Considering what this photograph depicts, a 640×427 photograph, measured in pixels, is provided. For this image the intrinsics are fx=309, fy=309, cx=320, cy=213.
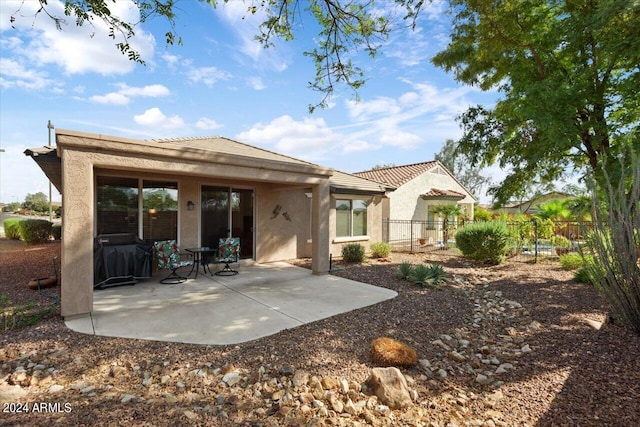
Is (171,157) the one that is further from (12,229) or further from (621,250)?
(12,229)

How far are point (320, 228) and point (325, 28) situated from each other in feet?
16.9

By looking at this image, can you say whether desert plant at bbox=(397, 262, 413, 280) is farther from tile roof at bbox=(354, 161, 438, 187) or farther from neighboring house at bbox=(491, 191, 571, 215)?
neighboring house at bbox=(491, 191, 571, 215)

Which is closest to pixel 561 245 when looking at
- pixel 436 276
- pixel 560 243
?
pixel 560 243

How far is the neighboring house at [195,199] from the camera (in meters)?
5.40

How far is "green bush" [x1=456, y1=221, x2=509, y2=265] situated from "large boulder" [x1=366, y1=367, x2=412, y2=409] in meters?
9.40

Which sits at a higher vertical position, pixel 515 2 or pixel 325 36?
pixel 515 2

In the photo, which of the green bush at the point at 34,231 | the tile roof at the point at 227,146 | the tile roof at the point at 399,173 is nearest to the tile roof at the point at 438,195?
the tile roof at the point at 399,173

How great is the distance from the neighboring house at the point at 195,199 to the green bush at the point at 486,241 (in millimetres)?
4291

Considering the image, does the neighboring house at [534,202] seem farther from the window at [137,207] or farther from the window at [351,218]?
the window at [137,207]

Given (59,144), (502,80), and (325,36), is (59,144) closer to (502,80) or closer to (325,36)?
(325,36)

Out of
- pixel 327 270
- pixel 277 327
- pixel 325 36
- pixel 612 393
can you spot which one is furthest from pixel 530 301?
pixel 325 36

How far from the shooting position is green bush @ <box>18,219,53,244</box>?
16.5 m

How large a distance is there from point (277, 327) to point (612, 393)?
4.30 metres

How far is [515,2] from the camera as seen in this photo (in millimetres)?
8344
